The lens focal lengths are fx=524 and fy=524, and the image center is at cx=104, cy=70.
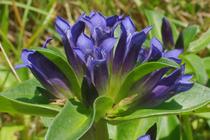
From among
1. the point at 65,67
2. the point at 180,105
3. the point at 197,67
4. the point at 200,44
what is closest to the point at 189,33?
the point at 200,44

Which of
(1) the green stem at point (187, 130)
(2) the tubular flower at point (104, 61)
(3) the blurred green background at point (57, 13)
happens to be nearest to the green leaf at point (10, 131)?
(3) the blurred green background at point (57, 13)

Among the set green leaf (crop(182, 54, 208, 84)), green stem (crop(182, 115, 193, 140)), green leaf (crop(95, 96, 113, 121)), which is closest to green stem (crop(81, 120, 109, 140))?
green leaf (crop(95, 96, 113, 121))

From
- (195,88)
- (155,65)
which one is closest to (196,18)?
(195,88)

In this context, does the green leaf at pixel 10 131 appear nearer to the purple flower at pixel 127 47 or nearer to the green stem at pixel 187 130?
the green stem at pixel 187 130

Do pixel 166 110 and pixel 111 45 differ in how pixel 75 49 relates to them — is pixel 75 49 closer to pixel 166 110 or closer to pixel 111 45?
pixel 111 45

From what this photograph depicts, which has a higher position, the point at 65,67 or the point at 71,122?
the point at 65,67

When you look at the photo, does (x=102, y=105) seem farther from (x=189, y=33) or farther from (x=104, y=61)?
(x=189, y=33)
